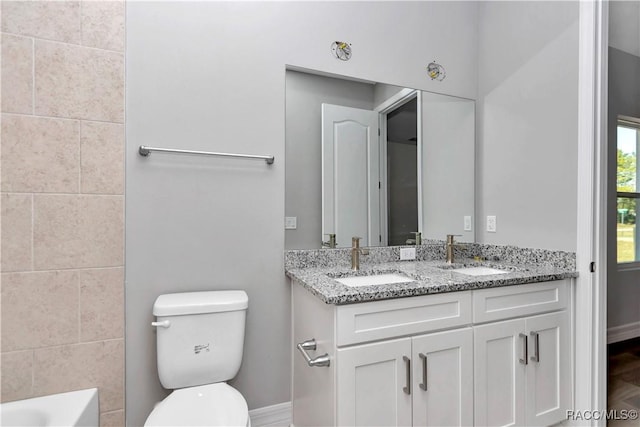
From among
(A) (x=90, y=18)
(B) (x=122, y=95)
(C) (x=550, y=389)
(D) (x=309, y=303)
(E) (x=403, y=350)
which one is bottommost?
(C) (x=550, y=389)

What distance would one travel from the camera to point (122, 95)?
56.4 inches

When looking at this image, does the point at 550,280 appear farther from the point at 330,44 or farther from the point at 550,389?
the point at 330,44

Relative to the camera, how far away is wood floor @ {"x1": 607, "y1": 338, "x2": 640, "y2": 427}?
1.56 meters

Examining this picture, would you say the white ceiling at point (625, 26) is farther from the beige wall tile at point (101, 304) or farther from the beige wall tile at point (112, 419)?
the beige wall tile at point (112, 419)

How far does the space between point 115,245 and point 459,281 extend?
1.49 m

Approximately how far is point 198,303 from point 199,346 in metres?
0.18

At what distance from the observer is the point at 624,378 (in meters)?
1.61

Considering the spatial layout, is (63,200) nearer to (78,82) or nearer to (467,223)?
(78,82)

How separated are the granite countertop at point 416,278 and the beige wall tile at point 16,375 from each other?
1.12 m

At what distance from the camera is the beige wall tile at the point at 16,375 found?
1.30 metres

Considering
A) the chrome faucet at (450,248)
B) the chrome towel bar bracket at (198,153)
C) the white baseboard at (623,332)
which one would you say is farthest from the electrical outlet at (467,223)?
the chrome towel bar bracket at (198,153)

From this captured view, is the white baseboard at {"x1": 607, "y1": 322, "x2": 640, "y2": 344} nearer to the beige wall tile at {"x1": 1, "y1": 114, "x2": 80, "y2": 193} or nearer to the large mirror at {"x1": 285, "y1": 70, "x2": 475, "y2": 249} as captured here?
the large mirror at {"x1": 285, "y1": 70, "x2": 475, "y2": 249}

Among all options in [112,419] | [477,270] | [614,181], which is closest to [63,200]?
[112,419]

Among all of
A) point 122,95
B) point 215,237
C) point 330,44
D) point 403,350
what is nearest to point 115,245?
point 215,237
